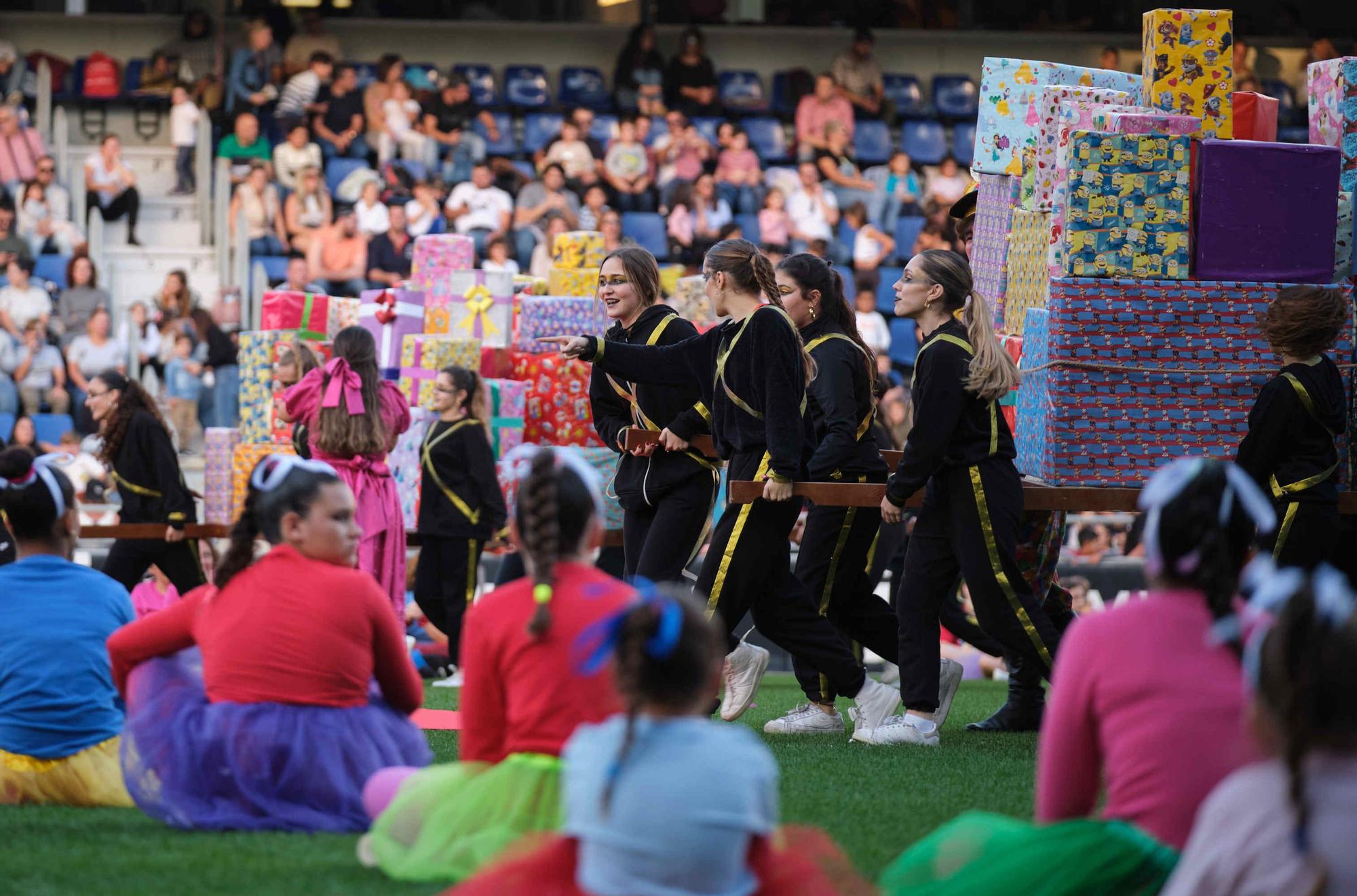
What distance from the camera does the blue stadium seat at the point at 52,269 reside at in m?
15.0

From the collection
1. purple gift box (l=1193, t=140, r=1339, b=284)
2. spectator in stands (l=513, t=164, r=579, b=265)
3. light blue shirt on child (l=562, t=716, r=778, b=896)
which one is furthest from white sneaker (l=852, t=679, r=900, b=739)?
spectator in stands (l=513, t=164, r=579, b=265)

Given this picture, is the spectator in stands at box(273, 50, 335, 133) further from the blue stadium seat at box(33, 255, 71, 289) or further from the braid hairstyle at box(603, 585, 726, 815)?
the braid hairstyle at box(603, 585, 726, 815)

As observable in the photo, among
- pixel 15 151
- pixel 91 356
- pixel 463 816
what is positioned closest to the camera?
pixel 463 816

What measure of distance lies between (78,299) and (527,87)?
5429 mm

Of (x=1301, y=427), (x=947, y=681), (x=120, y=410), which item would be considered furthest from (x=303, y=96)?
(x=1301, y=427)

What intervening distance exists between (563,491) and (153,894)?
44.8 inches

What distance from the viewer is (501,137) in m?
17.4

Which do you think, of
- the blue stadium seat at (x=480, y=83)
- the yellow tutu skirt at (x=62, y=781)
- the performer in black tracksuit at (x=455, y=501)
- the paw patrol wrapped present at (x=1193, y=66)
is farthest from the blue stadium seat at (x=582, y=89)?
the yellow tutu skirt at (x=62, y=781)

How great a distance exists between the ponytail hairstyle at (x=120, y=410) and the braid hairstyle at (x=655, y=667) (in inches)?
243

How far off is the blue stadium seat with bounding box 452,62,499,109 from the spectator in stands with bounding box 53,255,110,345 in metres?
4.62

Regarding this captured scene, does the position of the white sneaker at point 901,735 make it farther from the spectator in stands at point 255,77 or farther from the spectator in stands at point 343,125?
the spectator in stands at point 255,77

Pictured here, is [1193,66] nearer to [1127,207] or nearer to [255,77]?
[1127,207]

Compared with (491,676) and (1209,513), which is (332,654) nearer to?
(491,676)

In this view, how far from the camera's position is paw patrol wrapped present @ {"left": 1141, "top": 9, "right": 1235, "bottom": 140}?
617 cm
